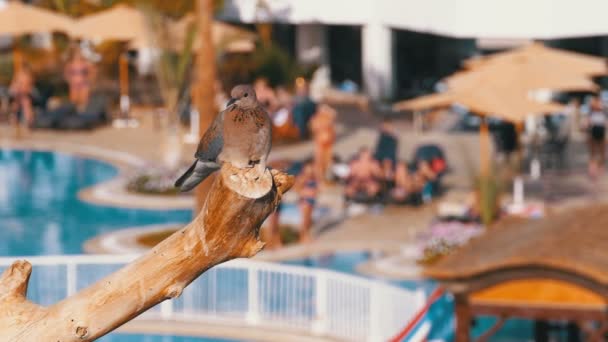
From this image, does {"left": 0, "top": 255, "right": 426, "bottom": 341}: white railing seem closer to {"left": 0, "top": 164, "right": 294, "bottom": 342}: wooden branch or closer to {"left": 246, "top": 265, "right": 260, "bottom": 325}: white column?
{"left": 246, "top": 265, "right": 260, "bottom": 325}: white column

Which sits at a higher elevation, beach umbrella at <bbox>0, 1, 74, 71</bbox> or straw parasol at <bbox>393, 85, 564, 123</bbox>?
beach umbrella at <bbox>0, 1, 74, 71</bbox>

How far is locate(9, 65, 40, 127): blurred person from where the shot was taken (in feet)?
108

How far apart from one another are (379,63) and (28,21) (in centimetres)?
804

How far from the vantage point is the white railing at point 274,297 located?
15.2m

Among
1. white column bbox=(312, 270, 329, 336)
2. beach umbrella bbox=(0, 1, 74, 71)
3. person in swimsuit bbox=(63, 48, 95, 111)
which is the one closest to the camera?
white column bbox=(312, 270, 329, 336)

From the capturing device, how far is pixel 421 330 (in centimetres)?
1345

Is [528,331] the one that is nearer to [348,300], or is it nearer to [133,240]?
[348,300]

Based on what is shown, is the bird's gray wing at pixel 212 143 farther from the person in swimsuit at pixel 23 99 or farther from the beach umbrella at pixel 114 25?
the person in swimsuit at pixel 23 99

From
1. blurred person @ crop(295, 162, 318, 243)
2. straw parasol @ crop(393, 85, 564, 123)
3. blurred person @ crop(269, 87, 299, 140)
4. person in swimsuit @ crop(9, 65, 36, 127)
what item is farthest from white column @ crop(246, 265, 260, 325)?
person in swimsuit @ crop(9, 65, 36, 127)

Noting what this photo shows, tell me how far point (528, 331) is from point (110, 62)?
21.6m

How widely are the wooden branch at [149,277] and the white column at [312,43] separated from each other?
33.6 metres

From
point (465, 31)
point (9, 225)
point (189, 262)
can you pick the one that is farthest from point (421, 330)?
point (465, 31)

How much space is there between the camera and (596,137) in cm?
2647

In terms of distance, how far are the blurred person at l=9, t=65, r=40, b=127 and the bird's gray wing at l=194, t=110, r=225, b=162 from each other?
1086 inches
